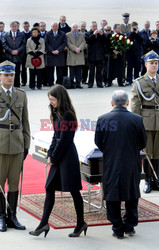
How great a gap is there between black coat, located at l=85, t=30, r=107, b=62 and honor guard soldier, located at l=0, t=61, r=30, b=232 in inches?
470

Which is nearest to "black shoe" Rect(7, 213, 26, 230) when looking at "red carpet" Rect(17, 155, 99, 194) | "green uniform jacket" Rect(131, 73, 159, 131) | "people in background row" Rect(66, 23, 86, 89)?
"red carpet" Rect(17, 155, 99, 194)

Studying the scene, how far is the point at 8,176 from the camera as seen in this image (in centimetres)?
632

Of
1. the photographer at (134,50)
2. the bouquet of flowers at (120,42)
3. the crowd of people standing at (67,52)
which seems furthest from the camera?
the photographer at (134,50)

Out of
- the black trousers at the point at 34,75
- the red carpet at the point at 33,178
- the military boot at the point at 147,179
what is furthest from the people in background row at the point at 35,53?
the military boot at the point at 147,179

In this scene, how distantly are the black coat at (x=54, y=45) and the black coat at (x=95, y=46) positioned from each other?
2.74 feet

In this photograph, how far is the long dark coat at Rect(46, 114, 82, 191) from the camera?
5777 millimetres

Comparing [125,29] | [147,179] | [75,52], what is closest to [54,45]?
[75,52]

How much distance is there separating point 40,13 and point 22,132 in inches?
1051

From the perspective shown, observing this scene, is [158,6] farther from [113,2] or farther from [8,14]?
[8,14]

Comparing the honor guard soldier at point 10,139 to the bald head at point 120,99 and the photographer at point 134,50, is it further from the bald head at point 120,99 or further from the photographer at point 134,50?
the photographer at point 134,50

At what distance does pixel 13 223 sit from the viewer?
20.4 feet

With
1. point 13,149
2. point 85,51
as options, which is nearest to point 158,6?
point 85,51

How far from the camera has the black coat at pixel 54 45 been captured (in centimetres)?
1775

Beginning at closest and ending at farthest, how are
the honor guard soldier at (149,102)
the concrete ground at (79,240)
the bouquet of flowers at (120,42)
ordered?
the concrete ground at (79,240)
the honor guard soldier at (149,102)
the bouquet of flowers at (120,42)
